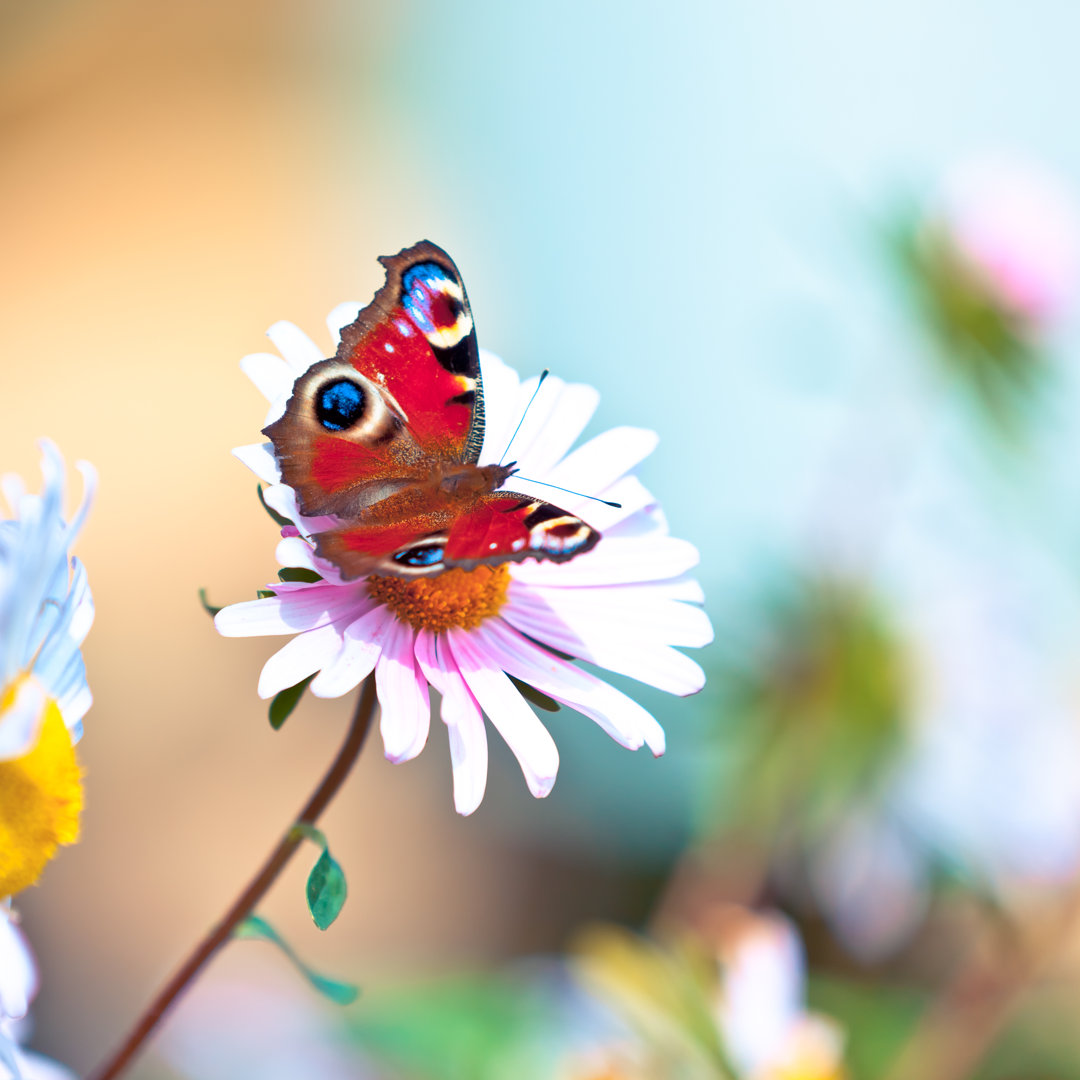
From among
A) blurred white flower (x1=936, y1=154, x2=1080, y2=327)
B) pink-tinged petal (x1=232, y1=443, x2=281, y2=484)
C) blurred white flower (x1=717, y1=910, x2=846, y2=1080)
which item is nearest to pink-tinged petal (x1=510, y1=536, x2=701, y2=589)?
pink-tinged petal (x1=232, y1=443, x2=281, y2=484)

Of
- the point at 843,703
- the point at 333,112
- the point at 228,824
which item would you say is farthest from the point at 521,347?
the point at 843,703

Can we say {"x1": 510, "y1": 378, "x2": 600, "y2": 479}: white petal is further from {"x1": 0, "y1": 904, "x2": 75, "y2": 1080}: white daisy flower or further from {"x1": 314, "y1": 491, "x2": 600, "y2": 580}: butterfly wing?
{"x1": 0, "y1": 904, "x2": 75, "y2": 1080}: white daisy flower

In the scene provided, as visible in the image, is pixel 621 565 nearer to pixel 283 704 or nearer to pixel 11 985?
pixel 283 704

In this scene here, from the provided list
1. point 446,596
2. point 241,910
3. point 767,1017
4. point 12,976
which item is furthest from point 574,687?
point 767,1017

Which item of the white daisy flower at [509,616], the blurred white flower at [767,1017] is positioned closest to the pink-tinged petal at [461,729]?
the white daisy flower at [509,616]

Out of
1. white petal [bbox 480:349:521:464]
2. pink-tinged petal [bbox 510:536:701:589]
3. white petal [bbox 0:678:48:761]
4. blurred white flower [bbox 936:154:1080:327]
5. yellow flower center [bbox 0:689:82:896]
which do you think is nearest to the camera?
white petal [bbox 0:678:48:761]

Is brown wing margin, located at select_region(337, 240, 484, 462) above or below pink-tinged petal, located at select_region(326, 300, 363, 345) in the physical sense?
above

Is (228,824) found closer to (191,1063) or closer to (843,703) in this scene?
(191,1063)

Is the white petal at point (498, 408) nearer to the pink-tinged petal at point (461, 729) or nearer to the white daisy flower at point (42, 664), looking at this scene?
the pink-tinged petal at point (461, 729)
